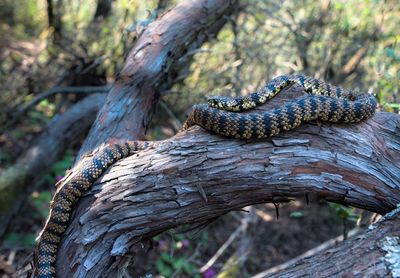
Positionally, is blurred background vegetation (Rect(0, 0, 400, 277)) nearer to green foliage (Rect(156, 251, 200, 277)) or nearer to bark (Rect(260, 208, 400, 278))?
green foliage (Rect(156, 251, 200, 277))

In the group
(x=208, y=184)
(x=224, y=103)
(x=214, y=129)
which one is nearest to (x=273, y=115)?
(x=214, y=129)

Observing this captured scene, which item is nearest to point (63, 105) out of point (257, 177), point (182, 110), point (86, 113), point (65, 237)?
point (86, 113)

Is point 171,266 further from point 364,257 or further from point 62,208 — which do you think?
point 364,257

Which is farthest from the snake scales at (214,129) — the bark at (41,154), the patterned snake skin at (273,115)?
the bark at (41,154)

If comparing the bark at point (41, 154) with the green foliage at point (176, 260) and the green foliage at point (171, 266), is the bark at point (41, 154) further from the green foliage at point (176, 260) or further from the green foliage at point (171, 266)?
the green foliage at point (171, 266)

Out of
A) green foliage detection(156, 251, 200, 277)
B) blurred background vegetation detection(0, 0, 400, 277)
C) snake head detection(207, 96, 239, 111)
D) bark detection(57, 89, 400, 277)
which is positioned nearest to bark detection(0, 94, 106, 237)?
blurred background vegetation detection(0, 0, 400, 277)

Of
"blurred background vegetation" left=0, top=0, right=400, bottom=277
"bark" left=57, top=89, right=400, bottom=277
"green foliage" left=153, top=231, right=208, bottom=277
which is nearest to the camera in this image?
"bark" left=57, top=89, right=400, bottom=277
